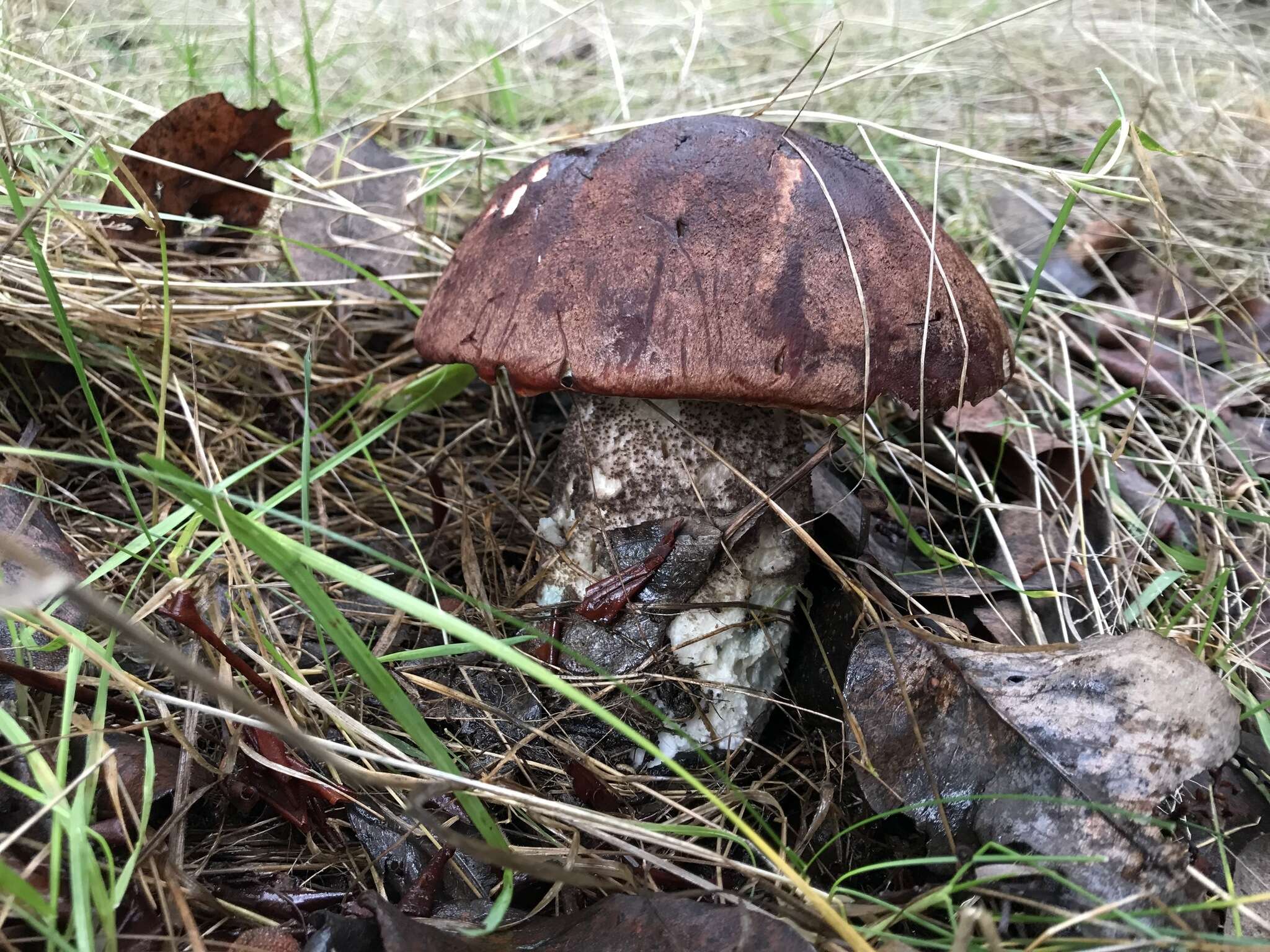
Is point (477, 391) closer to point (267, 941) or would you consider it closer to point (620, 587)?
point (620, 587)

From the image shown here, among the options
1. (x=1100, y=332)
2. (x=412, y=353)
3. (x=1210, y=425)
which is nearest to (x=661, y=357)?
(x=412, y=353)

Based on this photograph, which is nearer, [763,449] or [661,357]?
[661,357]

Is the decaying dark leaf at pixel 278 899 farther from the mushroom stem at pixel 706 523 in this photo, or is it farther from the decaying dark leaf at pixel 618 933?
the mushroom stem at pixel 706 523

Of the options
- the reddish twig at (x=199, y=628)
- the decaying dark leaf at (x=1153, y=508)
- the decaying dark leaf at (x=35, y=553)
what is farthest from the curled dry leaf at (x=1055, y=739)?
the decaying dark leaf at (x=35, y=553)

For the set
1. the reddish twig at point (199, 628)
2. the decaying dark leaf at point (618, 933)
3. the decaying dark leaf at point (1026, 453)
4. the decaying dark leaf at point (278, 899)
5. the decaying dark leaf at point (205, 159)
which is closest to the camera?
the decaying dark leaf at point (618, 933)

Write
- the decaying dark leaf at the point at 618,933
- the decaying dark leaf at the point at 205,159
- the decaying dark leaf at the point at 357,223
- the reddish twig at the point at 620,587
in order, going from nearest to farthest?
the decaying dark leaf at the point at 618,933 → the reddish twig at the point at 620,587 → the decaying dark leaf at the point at 205,159 → the decaying dark leaf at the point at 357,223

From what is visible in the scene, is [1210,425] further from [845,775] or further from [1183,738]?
[845,775]

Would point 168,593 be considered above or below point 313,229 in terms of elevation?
below
